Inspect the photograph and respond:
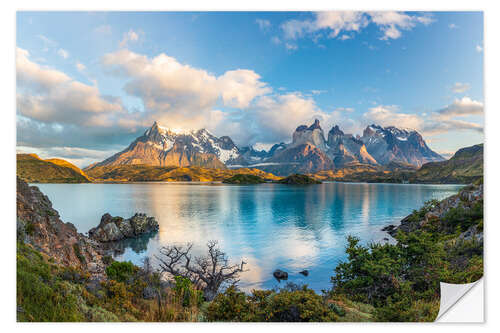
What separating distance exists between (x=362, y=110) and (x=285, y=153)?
852cm

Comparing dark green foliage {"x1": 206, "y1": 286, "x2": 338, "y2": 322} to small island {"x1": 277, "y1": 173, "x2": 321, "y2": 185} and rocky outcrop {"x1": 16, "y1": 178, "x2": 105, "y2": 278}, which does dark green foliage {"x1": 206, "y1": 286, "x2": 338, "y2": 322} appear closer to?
rocky outcrop {"x1": 16, "y1": 178, "x2": 105, "y2": 278}

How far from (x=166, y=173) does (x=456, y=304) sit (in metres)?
81.7

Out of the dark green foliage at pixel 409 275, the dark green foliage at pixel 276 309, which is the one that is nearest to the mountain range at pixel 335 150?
the dark green foliage at pixel 409 275

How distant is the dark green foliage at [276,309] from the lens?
3.64 m

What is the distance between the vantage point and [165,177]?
75.8 meters

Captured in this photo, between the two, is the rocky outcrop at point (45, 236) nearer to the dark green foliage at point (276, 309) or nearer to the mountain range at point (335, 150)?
the dark green foliage at point (276, 309)

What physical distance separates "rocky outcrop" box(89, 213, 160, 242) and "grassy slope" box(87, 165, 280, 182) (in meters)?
28.0

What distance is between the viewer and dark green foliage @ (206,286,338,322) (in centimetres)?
364

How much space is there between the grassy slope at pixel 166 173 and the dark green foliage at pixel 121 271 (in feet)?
128

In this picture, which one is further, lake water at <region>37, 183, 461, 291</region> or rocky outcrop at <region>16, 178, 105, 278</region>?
lake water at <region>37, 183, 461, 291</region>

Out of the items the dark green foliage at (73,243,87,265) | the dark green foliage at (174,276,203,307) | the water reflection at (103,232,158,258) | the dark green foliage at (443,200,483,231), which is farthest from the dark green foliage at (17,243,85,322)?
the dark green foliage at (443,200,483,231)
